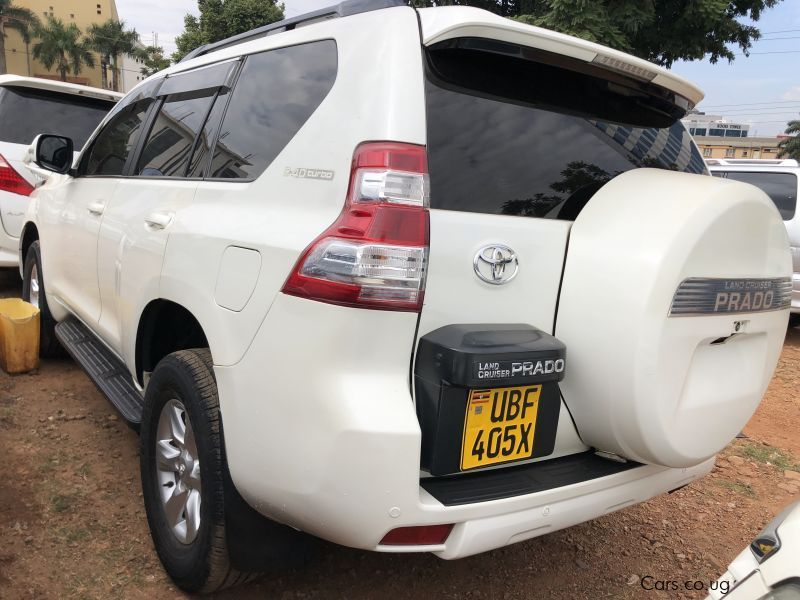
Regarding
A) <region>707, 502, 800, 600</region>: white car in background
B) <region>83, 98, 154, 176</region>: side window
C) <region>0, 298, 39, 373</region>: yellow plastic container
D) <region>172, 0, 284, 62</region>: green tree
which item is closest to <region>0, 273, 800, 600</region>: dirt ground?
<region>0, 298, 39, 373</region>: yellow plastic container

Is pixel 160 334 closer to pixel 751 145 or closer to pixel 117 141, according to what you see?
pixel 117 141

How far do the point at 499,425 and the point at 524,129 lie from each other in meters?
0.89

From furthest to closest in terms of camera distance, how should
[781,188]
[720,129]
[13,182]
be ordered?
1. [720,129]
2. [781,188]
3. [13,182]

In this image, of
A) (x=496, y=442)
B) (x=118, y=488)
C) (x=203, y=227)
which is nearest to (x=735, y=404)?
(x=496, y=442)

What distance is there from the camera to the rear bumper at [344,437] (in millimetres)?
1584

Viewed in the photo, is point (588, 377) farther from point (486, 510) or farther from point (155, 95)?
point (155, 95)

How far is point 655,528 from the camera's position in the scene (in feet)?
9.72

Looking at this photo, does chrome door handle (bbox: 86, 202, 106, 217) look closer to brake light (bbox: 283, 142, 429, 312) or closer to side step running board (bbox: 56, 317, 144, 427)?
side step running board (bbox: 56, 317, 144, 427)

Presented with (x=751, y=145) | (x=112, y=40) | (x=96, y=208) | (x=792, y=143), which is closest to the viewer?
(x=96, y=208)

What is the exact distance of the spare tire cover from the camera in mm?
1733

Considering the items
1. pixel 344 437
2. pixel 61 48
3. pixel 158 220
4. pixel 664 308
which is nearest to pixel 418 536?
pixel 344 437

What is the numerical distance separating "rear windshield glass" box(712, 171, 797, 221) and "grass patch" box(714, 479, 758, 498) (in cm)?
415

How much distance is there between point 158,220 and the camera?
2420mm

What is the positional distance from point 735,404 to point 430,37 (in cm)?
146
